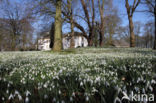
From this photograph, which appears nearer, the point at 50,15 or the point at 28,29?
the point at 50,15

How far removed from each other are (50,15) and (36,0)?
133 inches

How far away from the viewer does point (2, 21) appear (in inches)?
1077

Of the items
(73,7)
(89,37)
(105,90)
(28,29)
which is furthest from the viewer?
(28,29)

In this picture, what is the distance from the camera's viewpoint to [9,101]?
5.31 ft

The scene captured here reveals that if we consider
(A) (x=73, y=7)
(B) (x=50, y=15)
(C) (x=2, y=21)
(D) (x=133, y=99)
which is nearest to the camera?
(D) (x=133, y=99)

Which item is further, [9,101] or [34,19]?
[34,19]

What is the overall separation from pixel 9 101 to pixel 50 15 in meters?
15.1


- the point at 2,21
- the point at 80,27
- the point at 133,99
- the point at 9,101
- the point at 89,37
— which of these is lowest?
the point at 9,101

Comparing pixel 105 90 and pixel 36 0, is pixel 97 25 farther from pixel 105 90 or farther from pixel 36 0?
pixel 105 90

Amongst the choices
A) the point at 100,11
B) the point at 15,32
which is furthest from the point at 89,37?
the point at 15,32

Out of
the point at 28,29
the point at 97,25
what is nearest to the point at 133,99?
the point at 97,25

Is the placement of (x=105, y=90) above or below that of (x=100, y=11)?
→ below

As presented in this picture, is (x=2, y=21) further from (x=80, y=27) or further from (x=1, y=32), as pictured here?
(x=80, y=27)

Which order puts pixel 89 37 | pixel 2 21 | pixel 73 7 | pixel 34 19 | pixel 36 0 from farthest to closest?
pixel 2 21, pixel 89 37, pixel 73 7, pixel 34 19, pixel 36 0
